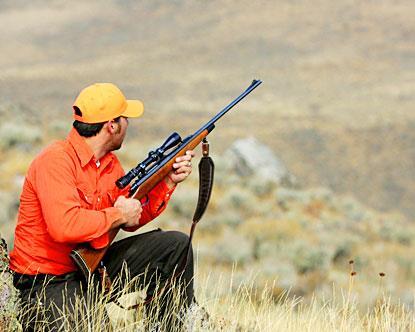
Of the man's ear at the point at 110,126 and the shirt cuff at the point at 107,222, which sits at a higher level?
the man's ear at the point at 110,126

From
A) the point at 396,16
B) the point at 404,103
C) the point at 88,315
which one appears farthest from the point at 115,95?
the point at 396,16

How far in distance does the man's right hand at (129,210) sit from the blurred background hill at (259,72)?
36.1 metres

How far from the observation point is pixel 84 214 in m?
4.51

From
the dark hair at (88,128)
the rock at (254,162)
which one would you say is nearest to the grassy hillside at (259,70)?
the rock at (254,162)

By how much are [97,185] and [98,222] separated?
38 centimetres

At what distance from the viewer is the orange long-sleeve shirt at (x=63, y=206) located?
177 inches

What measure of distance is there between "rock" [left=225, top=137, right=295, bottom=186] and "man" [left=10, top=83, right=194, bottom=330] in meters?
17.4

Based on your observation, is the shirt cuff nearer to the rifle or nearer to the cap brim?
the rifle

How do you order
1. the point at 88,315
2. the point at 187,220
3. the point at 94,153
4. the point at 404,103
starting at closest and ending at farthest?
the point at 88,315 → the point at 94,153 → the point at 187,220 → the point at 404,103

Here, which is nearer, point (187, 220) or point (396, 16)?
point (187, 220)

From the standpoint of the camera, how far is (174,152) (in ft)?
16.7

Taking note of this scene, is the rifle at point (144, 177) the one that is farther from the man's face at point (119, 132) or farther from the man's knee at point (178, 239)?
the man's knee at point (178, 239)

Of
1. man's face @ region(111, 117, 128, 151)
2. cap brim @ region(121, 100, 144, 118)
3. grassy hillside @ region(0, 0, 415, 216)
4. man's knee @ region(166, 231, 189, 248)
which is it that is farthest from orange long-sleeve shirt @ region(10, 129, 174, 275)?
grassy hillside @ region(0, 0, 415, 216)

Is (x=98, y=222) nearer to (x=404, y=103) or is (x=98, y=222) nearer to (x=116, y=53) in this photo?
(x=404, y=103)
